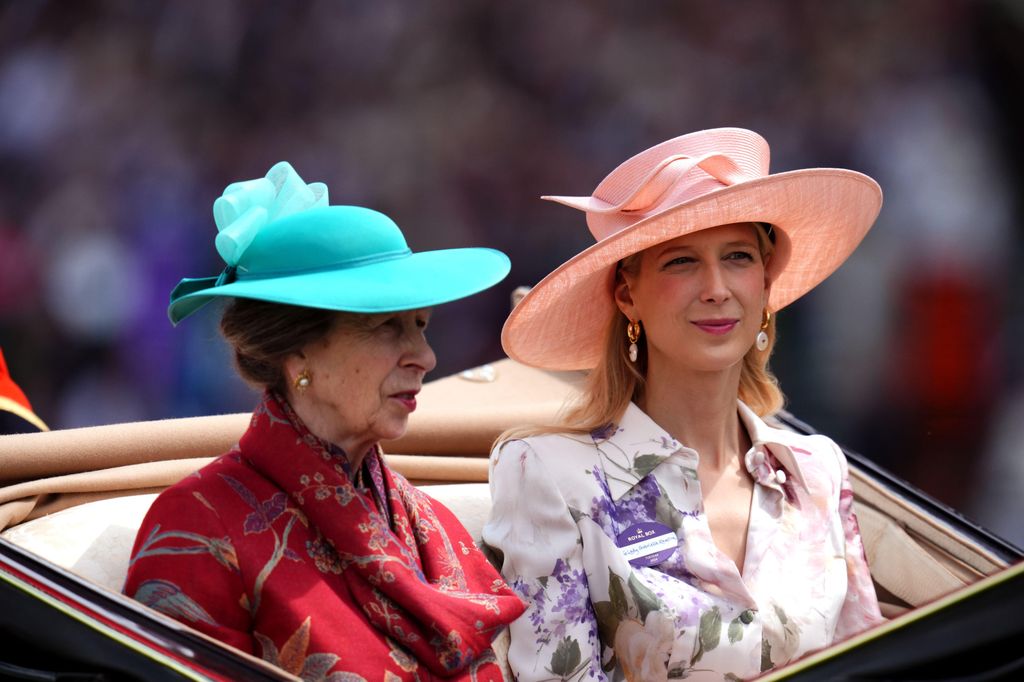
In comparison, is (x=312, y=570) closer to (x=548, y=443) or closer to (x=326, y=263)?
(x=326, y=263)

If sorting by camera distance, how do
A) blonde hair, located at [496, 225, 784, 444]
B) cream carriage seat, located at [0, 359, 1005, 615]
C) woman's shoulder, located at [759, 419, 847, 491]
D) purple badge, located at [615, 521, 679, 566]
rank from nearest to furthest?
1. cream carriage seat, located at [0, 359, 1005, 615]
2. purple badge, located at [615, 521, 679, 566]
3. blonde hair, located at [496, 225, 784, 444]
4. woman's shoulder, located at [759, 419, 847, 491]

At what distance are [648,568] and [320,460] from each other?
70cm

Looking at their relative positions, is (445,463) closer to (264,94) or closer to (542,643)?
(542,643)

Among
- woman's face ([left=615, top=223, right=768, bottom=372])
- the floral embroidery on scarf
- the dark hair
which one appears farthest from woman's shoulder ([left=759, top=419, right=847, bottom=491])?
the dark hair

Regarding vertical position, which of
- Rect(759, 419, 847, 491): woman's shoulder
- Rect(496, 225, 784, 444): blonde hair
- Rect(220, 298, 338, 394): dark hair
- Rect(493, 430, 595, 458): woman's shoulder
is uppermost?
Rect(220, 298, 338, 394): dark hair

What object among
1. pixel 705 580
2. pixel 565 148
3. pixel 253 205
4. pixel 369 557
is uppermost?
pixel 253 205

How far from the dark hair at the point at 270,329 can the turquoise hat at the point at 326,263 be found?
4 cm

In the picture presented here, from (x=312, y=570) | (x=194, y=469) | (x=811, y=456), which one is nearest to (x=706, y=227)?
(x=811, y=456)

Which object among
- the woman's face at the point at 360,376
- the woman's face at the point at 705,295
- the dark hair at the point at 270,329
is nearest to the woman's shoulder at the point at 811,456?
the woman's face at the point at 705,295

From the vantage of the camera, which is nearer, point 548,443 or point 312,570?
point 312,570

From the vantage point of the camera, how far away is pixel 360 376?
1938 millimetres

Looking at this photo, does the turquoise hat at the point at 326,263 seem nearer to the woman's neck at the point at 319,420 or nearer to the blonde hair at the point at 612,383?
the woman's neck at the point at 319,420

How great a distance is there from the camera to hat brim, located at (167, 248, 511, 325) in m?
1.82

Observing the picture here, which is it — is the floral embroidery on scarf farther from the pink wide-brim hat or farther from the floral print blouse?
the pink wide-brim hat
